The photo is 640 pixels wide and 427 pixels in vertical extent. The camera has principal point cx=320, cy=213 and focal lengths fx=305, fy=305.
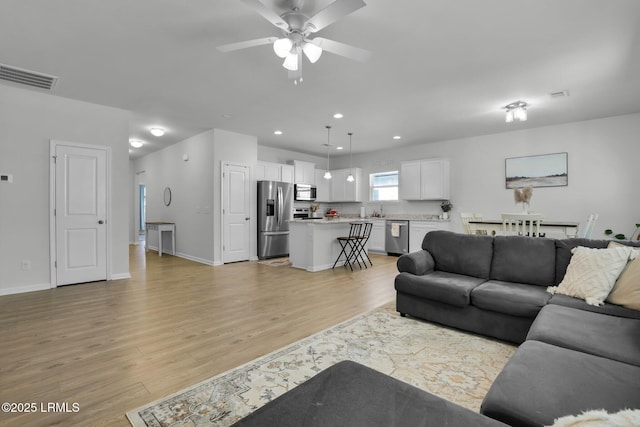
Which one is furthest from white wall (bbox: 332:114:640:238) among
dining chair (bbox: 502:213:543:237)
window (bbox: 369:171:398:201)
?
dining chair (bbox: 502:213:543:237)

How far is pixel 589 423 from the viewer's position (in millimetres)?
727

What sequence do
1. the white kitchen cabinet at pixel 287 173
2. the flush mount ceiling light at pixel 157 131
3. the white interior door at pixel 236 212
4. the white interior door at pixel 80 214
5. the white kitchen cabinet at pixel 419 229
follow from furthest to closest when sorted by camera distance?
the white kitchen cabinet at pixel 287 173
the white kitchen cabinet at pixel 419 229
the white interior door at pixel 236 212
the flush mount ceiling light at pixel 157 131
the white interior door at pixel 80 214

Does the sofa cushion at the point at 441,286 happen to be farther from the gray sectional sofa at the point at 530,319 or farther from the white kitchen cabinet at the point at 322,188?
the white kitchen cabinet at the point at 322,188

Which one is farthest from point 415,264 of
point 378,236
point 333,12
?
point 378,236

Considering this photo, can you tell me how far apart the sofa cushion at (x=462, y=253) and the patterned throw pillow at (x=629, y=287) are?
1011mm

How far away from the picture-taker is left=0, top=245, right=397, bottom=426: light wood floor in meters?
1.92

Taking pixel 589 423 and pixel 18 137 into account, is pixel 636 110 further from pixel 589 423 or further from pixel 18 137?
pixel 18 137

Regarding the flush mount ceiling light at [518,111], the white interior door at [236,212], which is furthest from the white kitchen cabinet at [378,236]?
the flush mount ceiling light at [518,111]

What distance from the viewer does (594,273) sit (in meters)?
2.37

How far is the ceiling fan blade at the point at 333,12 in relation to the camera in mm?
1977

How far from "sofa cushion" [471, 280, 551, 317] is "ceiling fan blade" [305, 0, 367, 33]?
8.07 feet

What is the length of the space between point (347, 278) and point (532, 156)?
446 cm

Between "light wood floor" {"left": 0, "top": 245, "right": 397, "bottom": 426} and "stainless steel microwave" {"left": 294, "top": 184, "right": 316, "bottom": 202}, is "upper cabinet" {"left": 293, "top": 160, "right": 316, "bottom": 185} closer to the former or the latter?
"stainless steel microwave" {"left": 294, "top": 184, "right": 316, "bottom": 202}

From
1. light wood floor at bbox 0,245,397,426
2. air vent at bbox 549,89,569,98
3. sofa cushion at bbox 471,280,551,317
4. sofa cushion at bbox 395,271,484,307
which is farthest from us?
air vent at bbox 549,89,569,98
